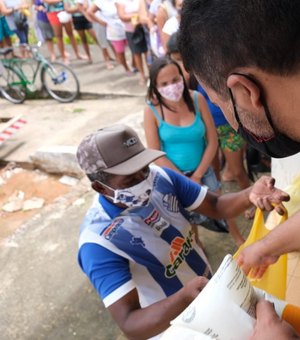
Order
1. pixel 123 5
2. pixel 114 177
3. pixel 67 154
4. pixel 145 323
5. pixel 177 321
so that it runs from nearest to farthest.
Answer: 1. pixel 177 321
2. pixel 145 323
3. pixel 114 177
4. pixel 67 154
5. pixel 123 5

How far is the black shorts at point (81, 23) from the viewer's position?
8516mm

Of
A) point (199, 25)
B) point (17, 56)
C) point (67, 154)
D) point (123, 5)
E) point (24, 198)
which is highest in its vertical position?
point (199, 25)

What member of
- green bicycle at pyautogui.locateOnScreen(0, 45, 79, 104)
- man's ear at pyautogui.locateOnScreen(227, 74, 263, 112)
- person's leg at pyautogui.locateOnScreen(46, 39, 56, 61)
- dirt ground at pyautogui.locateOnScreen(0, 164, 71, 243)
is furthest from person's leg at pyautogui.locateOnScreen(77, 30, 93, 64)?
man's ear at pyautogui.locateOnScreen(227, 74, 263, 112)

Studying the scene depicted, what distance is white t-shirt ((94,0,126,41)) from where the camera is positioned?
23.2ft

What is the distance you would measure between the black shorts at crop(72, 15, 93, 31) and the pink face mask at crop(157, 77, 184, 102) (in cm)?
628

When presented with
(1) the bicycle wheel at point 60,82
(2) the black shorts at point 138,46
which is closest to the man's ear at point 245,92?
(2) the black shorts at point 138,46

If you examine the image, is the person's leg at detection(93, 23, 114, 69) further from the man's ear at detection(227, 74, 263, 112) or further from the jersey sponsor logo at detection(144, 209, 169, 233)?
the man's ear at detection(227, 74, 263, 112)

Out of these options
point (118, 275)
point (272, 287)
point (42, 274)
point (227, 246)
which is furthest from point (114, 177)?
point (42, 274)

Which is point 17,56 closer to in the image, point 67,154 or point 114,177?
point 67,154

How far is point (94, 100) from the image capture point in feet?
25.3

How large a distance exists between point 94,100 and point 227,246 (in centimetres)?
503

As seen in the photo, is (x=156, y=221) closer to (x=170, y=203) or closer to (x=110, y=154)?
(x=170, y=203)

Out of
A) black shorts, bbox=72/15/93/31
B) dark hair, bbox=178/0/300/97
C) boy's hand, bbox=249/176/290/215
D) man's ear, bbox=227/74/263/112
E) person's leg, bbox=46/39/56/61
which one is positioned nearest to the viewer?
dark hair, bbox=178/0/300/97

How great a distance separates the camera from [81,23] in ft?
28.2
